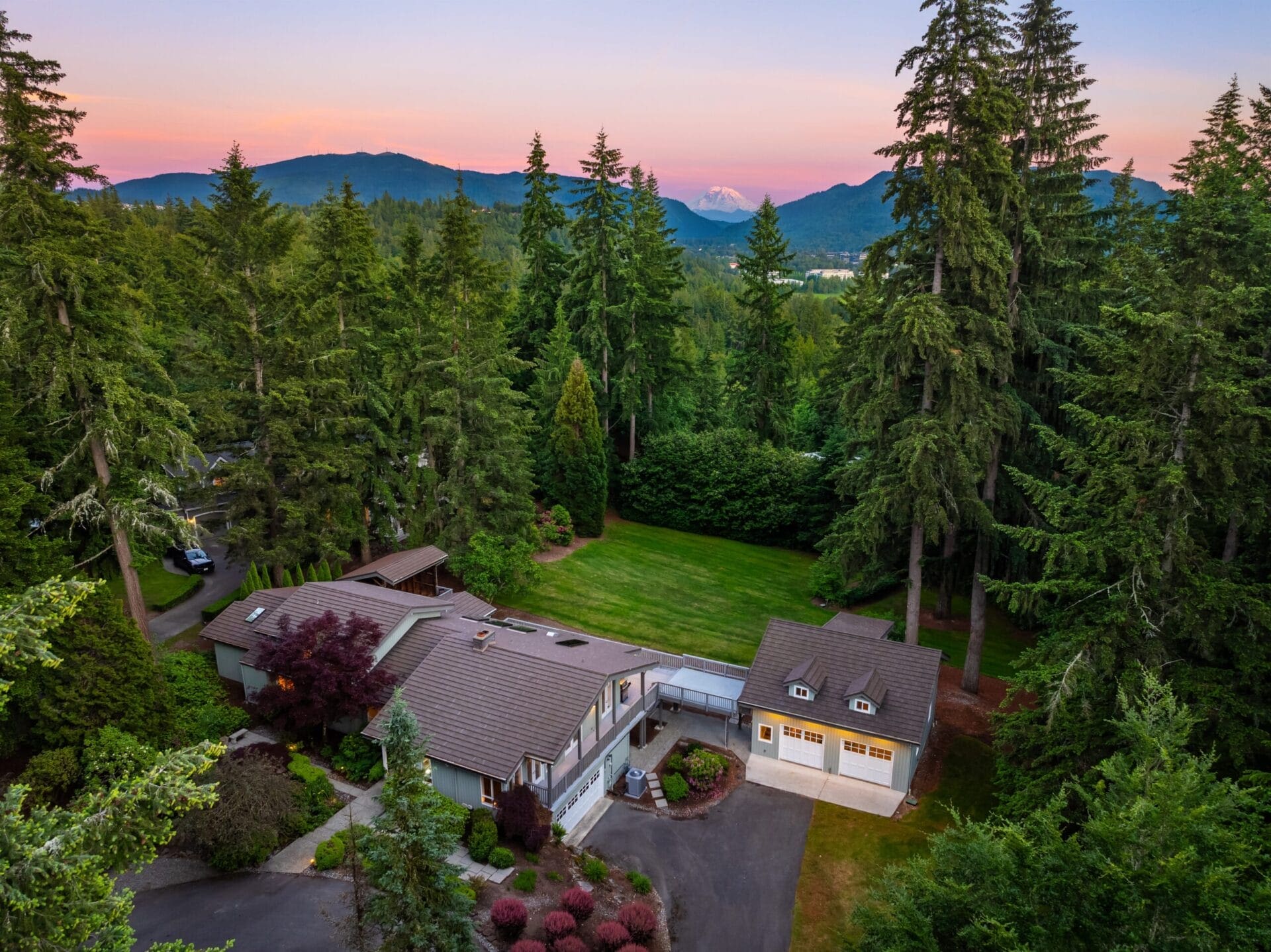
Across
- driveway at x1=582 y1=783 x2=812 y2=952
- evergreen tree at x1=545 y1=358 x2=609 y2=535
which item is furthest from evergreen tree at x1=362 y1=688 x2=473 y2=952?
evergreen tree at x1=545 y1=358 x2=609 y2=535

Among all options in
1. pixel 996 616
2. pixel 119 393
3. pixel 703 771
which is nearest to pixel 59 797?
pixel 119 393

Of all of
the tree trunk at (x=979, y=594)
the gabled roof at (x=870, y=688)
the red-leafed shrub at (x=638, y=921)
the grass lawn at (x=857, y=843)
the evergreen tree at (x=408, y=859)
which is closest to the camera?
the evergreen tree at (x=408, y=859)

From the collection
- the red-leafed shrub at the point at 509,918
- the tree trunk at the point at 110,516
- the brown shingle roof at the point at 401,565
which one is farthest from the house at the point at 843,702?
the tree trunk at the point at 110,516

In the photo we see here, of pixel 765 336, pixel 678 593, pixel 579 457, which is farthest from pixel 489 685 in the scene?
pixel 765 336

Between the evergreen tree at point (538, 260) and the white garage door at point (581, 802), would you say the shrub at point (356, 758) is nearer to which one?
the white garage door at point (581, 802)

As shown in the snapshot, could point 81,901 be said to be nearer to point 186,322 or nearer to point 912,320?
point 912,320

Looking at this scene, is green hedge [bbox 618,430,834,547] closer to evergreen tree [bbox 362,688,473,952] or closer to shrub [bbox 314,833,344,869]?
shrub [bbox 314,833,344,869]
